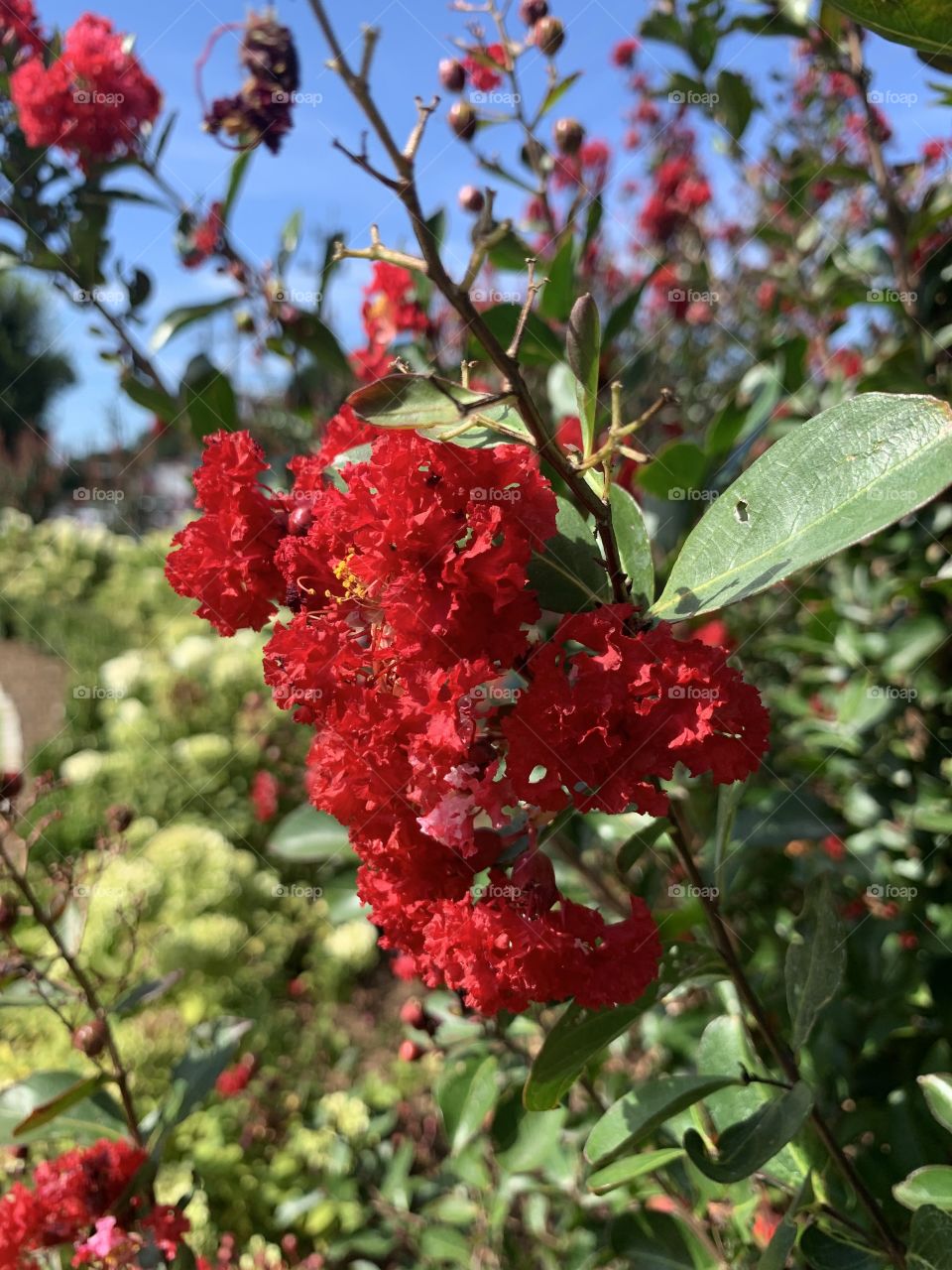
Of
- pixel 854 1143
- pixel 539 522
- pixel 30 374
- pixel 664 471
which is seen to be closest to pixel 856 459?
pixel 539 522

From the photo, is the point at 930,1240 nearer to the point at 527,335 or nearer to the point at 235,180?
the point at 527,335

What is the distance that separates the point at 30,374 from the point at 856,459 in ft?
92.2

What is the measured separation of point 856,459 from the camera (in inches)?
30.5

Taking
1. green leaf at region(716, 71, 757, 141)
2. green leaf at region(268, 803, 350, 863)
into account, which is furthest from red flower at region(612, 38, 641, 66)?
green leaf at region(268, 803, 350, 863)

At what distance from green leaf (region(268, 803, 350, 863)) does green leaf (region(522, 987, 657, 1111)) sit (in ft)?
2.90

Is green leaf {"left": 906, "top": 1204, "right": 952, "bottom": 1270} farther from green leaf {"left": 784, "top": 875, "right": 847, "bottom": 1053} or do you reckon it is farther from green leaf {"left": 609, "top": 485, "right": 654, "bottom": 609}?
green leaf {"left": 609, "top": 485, "right": 654, "bottom": 609}

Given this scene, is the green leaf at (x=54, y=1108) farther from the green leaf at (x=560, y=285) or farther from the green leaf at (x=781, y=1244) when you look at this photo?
the green leaf at (x=560, y=285)

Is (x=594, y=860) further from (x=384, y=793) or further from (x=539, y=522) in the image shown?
(x=539, y=522)

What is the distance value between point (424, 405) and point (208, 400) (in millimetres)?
1067

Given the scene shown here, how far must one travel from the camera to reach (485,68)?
186 centimetres

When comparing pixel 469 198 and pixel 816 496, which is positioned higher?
pixel 469 198

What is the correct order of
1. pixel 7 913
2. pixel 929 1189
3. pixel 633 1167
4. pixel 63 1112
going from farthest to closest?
pixel 7 913, pixel 63 1112, pixel 633 1167, pixel 929 1189

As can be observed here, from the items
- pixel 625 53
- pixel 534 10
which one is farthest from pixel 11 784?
pixel 625 53

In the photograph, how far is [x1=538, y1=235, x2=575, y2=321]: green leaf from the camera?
1710mm
